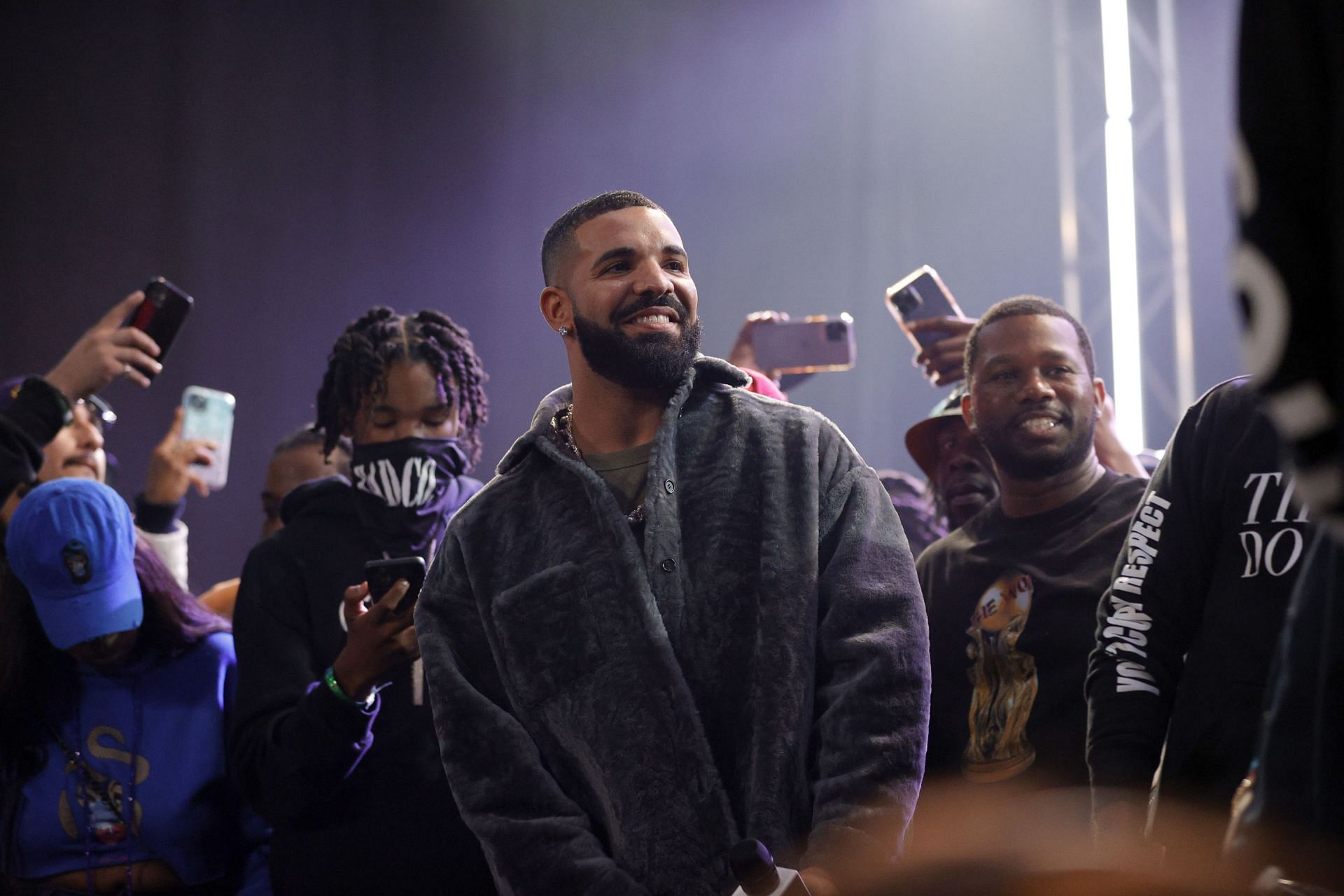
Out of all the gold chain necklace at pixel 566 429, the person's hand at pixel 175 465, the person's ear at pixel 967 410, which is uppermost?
the gold chain necklace at pixel 566 429

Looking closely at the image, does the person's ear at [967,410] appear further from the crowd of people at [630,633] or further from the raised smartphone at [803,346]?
the raised smartphone at [803,346]

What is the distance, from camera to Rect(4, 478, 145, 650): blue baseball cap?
2.91 metres

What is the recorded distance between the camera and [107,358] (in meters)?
3.31

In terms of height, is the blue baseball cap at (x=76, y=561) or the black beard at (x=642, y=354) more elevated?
the black beard at (x=642, y=354)

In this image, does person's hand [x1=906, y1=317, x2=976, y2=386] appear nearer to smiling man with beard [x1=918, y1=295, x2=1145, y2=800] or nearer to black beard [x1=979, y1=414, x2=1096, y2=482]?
smiling man with beard [x1=918, y1=295, x2=1145, y2=800]

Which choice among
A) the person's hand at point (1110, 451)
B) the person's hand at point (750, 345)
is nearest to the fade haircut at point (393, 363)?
the person's hand at point (750, 345)

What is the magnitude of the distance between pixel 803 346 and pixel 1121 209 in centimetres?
479

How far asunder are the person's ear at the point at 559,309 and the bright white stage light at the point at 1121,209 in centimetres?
618

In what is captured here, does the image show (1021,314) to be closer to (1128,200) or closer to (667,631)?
(667,631)

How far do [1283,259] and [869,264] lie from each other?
8311mm

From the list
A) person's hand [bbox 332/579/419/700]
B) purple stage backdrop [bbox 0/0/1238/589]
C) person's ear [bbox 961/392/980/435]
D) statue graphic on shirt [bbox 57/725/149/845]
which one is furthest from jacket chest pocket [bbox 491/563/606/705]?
purple stage backdrop [bbox 0/0/1238/589]

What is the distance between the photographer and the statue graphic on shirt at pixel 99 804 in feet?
9.31

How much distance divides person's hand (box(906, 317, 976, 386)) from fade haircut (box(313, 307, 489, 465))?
141cm

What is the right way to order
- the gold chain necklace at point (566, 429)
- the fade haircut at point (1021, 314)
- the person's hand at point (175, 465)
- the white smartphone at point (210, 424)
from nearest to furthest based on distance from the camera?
1. the gold chain necklace at point (566, 429)
2. the fade haircut at point (1021, 314)
3. the person's hand at point (175, 465)
4. the white smartphone at point (210, 424)
